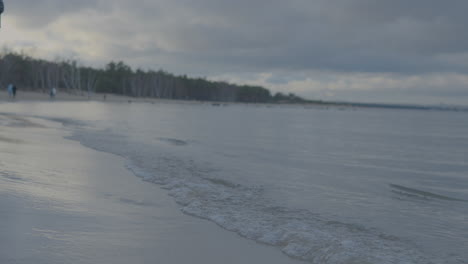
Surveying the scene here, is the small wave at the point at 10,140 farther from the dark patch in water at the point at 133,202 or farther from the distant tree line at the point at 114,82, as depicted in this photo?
the distant tree line at the point at 114,82

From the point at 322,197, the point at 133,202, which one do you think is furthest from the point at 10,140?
the point at 322,197

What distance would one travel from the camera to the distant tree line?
7662cm

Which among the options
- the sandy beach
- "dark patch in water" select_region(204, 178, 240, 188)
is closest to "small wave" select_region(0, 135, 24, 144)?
the sandy beach

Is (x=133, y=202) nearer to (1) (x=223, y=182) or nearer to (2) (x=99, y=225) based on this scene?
(2) (x=99, y=225)

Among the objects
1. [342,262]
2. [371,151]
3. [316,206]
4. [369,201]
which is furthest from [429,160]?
[342,262]

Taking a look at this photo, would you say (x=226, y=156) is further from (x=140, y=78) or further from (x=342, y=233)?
(x=140, y=78)

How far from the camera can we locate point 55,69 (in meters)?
83.8

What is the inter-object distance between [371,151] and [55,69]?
266 feet

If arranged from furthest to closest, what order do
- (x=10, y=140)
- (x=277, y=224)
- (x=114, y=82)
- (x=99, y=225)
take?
(x=114, y=82) < (x=10, y=140) < (x=277, y=224) < (x=99, y=225)

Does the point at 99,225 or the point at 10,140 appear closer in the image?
the point at 99,225

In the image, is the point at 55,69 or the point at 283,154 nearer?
the point at 283,154

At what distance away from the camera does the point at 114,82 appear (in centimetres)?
10475

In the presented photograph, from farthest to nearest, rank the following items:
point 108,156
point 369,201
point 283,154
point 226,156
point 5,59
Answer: point 5,59
point 283,154
point 226,156
point 108,156
point 369,201

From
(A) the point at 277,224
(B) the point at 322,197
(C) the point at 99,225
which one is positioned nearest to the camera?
(C) the point at 99,225
